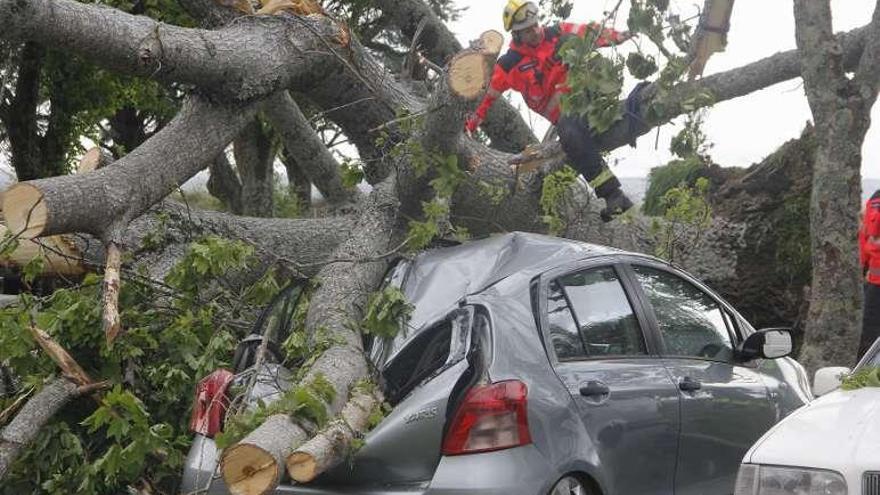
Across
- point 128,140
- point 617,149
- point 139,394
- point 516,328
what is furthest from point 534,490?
point 128,140

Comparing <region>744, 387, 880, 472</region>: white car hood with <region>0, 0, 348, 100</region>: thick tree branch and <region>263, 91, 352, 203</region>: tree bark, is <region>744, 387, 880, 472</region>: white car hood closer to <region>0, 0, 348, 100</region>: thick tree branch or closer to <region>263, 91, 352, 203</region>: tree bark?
<region>0, 0, 348, 100</region>: thick tree branch

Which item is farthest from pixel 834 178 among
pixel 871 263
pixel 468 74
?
pixel 468 74

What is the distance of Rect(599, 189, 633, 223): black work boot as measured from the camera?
8.38m

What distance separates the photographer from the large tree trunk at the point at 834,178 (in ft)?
28.8

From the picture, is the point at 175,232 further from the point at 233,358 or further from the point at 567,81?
the point at 567,81

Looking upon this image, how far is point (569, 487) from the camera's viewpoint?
5.00 m

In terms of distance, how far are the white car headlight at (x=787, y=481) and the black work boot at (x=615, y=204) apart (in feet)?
14.4

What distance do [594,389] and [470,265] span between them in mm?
831

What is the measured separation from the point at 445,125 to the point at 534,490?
108 inches

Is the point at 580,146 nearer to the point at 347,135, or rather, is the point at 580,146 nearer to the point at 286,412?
the point at 347,135

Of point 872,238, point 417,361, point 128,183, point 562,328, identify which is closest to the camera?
point 417,361

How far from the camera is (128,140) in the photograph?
29.1 m

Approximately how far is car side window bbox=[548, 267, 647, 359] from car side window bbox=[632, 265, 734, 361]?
227 mm

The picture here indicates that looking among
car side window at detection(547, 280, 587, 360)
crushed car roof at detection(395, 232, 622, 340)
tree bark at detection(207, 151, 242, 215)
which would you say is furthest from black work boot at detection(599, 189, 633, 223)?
tree bark at detection(207, 151, 242, 215)
